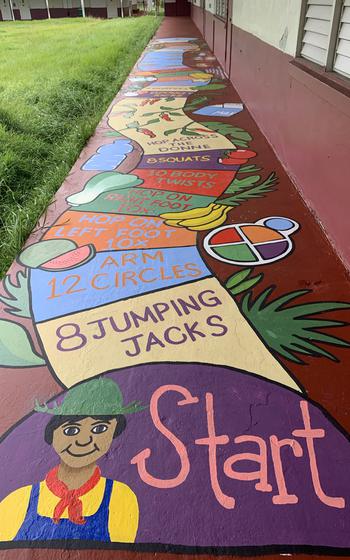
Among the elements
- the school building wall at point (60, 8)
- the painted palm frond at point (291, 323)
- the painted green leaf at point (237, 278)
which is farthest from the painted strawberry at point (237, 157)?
the school building wall at point (60, 8)

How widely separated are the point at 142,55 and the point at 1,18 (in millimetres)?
34073

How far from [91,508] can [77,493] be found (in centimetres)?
9

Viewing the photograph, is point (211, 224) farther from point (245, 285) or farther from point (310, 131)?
point (310, 131)

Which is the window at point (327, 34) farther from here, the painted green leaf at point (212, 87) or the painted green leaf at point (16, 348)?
the painted green leaf at point (212, 87)

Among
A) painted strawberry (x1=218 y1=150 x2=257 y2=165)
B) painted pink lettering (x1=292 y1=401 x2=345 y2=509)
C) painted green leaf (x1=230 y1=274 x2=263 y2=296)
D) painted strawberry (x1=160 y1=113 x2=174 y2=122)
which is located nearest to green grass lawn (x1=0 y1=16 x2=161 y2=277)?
painted strawberry (x1=160 y1=113 x2=174 y2=122)

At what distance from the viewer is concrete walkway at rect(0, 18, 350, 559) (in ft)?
5.14

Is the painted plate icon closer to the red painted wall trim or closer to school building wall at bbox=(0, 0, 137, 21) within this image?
the red painted wall trim

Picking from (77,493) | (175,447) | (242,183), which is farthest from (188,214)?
(77,493)

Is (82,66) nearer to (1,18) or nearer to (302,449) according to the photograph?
(302,449)

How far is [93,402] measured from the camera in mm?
1996

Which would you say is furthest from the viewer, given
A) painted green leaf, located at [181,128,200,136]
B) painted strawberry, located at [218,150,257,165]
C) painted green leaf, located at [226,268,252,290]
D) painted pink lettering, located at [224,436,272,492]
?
painted green leaf, located at [181,128,200,136]

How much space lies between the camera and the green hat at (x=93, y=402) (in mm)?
1951

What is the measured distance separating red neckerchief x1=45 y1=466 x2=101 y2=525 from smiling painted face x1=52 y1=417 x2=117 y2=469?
0.07 metres

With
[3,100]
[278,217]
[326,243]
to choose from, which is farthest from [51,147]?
[326,243]
